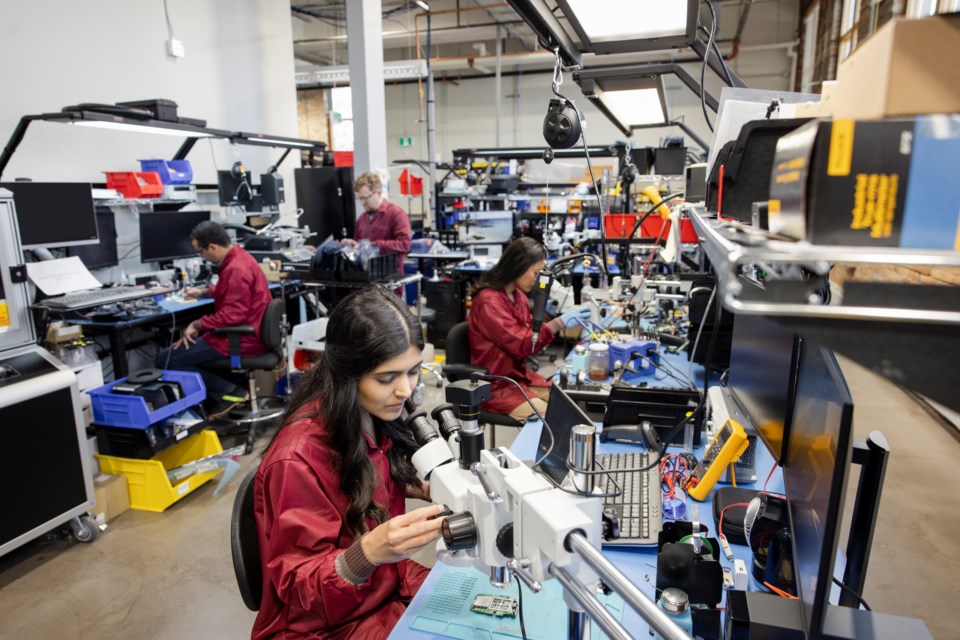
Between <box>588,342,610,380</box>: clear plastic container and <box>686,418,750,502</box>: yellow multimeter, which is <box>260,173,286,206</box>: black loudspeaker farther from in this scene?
<box>686,418,750,502</box>: yellow multimeter

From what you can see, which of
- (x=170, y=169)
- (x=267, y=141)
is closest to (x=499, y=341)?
(x=267, y=141)

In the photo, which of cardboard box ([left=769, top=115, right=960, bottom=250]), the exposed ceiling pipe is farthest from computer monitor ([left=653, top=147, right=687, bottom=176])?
the exposed ceiling pipe

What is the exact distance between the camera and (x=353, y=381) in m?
1.28

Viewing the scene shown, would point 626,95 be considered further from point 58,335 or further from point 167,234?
point 167,234

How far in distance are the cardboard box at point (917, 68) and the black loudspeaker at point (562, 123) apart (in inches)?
55.1

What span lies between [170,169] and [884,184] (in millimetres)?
5035

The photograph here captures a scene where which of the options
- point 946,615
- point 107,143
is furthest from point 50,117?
point 946,615

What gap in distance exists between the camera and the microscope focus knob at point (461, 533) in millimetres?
767

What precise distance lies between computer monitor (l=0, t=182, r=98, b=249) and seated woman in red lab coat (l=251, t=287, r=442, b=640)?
9.53 ft

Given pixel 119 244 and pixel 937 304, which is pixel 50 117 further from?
pixel 937 304

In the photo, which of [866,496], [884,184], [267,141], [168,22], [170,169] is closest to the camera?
[884,184]

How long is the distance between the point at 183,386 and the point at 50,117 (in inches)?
67.8

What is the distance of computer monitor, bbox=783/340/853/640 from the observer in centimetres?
70

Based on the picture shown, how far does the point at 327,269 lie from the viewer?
3.87 m
